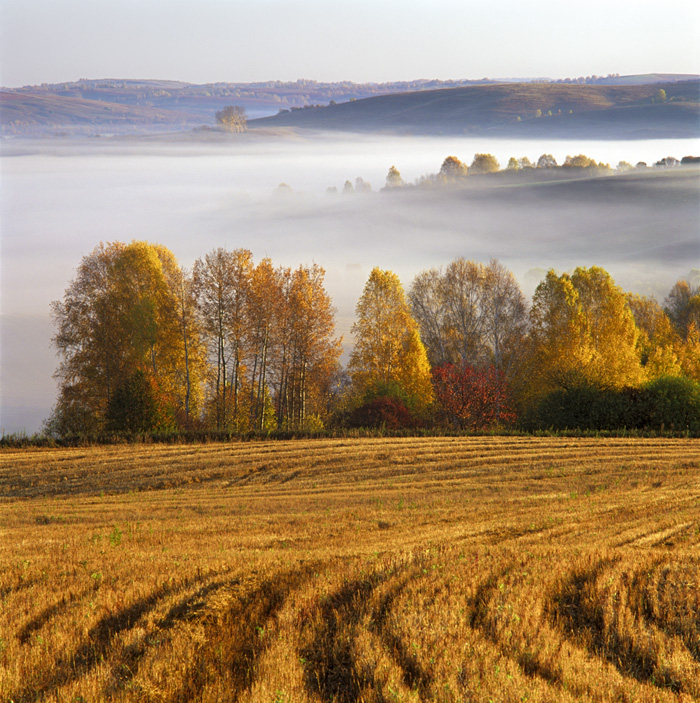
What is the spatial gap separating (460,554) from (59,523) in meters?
11.5

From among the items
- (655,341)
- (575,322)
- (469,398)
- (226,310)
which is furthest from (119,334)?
(655,341)

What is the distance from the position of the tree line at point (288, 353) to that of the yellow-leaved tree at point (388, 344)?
0.08m

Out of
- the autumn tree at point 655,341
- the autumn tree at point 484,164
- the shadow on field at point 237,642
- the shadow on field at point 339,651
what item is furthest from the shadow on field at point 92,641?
the autumn tree at point 484,164

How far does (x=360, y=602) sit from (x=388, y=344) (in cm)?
3661

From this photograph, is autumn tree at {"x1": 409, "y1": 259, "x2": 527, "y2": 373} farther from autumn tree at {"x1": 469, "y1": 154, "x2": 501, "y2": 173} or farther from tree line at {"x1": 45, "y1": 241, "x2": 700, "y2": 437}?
autumn tree at {"x1": 469, "y1": 154, "x2": 501, "y2": 173}

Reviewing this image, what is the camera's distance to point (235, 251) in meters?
40.8

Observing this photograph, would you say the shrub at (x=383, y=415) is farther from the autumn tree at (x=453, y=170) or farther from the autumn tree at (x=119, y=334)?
the autumn tree at (x=453, y=170)

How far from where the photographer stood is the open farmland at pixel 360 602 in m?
6.55

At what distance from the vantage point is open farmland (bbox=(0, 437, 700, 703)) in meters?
6.55

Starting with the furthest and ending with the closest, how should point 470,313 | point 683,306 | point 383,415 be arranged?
point 683,306 < point 470,313 < point 383,415

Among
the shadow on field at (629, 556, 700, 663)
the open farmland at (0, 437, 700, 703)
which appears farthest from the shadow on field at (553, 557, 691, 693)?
the shadow on field at (629, 556, 700, 663)

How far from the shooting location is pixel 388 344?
44406 mm

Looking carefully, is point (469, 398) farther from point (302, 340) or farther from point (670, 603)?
point (670, 603)

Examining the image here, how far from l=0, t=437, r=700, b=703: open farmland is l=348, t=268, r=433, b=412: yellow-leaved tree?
85.6 ft
